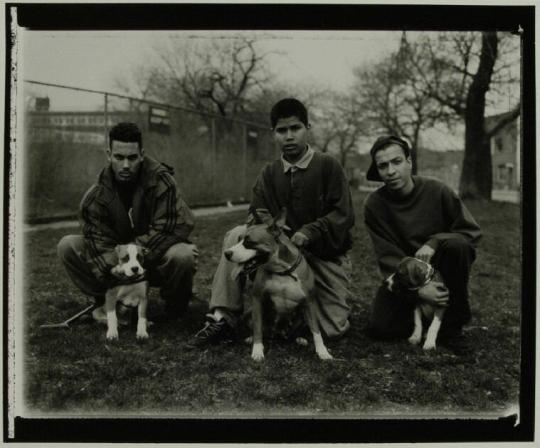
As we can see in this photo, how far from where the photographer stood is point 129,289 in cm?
444

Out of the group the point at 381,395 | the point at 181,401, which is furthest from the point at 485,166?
the point at 181,401

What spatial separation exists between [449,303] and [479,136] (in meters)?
3.22

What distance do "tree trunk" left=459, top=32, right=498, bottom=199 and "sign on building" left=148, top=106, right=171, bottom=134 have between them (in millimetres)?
6333

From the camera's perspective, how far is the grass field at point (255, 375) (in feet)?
11.2

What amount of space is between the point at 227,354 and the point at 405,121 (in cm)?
568

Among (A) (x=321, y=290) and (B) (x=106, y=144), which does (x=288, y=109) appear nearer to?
(A) (x=321, y=290)

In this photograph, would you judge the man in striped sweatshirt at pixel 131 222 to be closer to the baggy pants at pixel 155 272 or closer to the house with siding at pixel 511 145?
the baggy pants at pixel 155 272

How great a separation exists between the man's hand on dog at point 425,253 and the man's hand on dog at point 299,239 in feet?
3.13

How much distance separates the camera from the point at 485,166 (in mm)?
7902

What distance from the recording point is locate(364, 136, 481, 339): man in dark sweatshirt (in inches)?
165

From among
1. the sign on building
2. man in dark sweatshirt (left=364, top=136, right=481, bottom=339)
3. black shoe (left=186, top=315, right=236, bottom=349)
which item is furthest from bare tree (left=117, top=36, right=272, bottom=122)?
black shoe (left=186, top=315, right=236, bottom=349)

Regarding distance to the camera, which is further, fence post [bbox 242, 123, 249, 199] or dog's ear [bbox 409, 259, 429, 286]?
fence post [bbox 242, 123, 249, 199]

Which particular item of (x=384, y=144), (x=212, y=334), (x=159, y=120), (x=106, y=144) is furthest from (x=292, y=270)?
(x=159, y=120)

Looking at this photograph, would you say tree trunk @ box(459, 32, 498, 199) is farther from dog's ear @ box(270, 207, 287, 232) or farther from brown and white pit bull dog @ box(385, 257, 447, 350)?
dog's ear @ box(270, 207, 287, 232)
